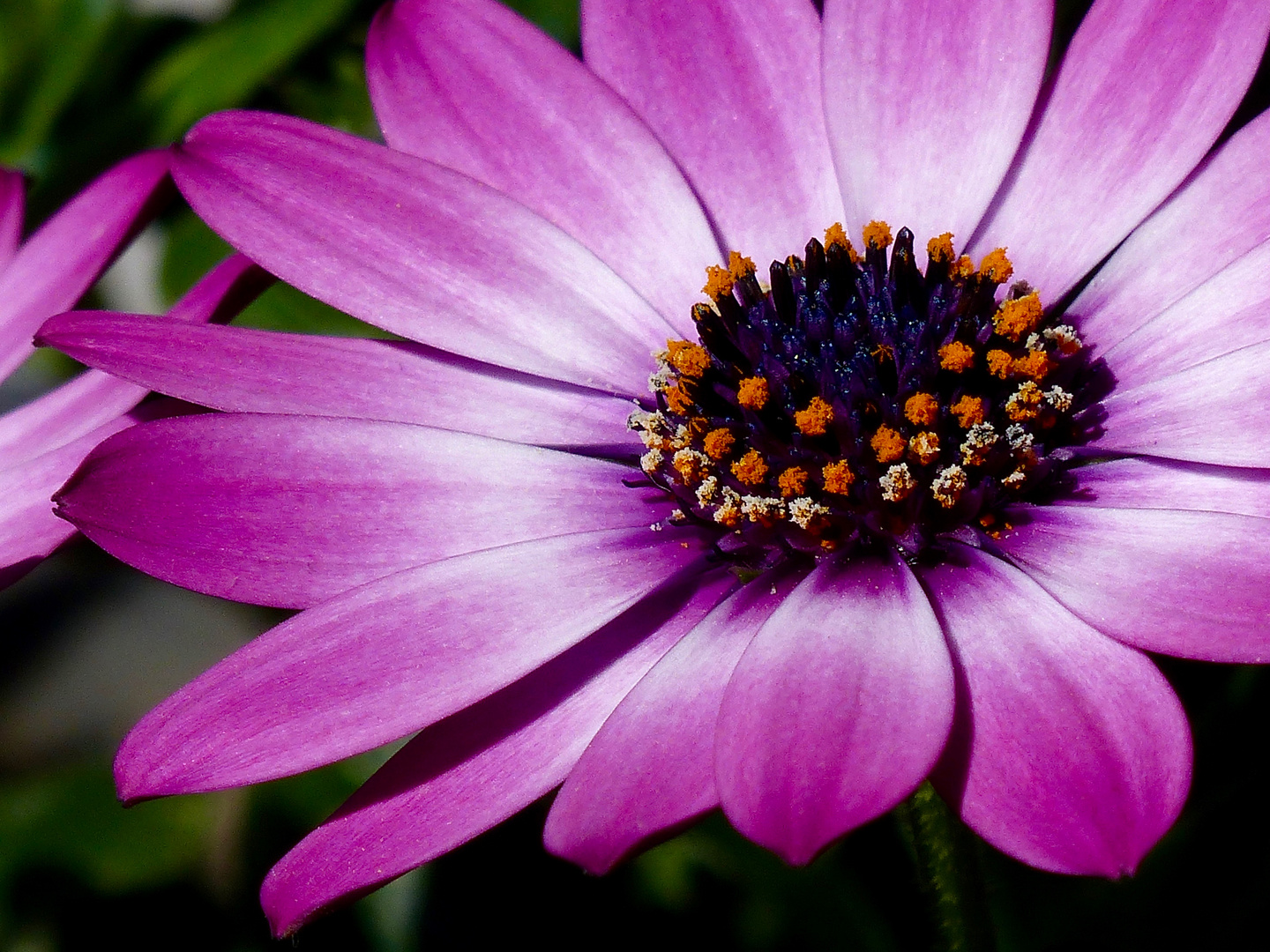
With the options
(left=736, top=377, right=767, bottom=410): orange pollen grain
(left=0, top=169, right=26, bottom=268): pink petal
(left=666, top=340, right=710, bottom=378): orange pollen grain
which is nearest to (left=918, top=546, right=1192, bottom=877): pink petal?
(left=736, top=377, right=767, bottom=410): orange pollen grain

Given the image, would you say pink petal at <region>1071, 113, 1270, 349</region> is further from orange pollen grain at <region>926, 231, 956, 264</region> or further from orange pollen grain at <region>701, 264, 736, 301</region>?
orange pollen grain at <region>701, 264, 736, 301</region>

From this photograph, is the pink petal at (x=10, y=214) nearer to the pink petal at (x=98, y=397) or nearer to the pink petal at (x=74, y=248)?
the pink petal at (x=74, y=248)

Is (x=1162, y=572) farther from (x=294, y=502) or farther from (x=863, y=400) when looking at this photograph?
(x=294, y=502)

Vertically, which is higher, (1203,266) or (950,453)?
(1203,266)

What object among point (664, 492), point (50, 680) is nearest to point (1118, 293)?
point (664, 492)

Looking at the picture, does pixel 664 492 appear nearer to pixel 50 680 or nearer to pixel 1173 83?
pixel 1173 83

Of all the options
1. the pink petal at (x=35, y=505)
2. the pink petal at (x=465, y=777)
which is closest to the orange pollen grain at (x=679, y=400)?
the pink petal at (x=465, y=777)
